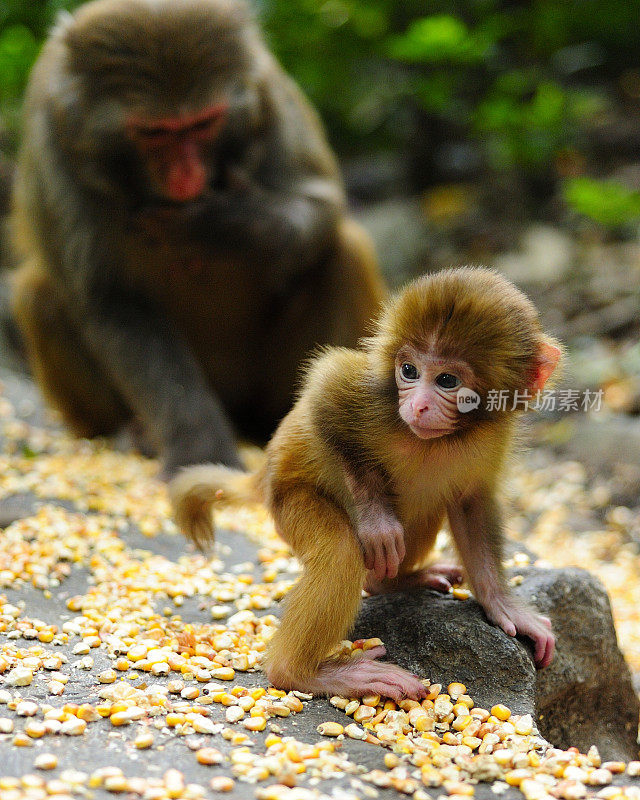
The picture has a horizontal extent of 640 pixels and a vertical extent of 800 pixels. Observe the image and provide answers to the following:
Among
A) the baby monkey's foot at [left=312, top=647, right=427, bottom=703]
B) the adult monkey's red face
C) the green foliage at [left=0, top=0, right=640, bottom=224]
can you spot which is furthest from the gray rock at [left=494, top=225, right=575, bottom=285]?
the baby monkey's foot at [left=312, top=647, right=427, bottom=703]

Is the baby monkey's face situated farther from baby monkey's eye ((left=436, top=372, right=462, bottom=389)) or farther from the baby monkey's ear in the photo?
the baby monkey's ear

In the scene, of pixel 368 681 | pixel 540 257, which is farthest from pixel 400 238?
Result: pixel 368 681

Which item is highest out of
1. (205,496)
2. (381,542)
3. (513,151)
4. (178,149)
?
(513,151)

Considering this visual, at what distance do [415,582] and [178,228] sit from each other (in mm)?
2438

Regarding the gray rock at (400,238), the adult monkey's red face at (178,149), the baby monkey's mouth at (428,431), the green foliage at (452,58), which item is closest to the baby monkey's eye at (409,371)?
the baby monkey's mouth at (428,431)

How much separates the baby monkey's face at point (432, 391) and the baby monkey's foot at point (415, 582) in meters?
0.79

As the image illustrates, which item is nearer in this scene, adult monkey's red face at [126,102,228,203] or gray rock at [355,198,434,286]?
adult monkey's red face at [126,102,228,203]

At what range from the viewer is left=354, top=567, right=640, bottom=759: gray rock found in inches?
114

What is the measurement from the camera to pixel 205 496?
131 inches

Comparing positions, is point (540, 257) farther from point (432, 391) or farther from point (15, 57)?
point (432, 391)

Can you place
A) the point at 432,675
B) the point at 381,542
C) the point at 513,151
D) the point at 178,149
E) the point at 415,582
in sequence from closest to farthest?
the point at 381,542 → the point at 432,675 → the point at 415,582 → the point at 178,149 → the point at 513,151

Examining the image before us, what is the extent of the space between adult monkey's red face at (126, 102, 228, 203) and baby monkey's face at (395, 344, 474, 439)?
2.29m

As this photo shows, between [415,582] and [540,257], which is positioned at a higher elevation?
[540,257]

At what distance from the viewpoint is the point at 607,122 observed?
9.78m
